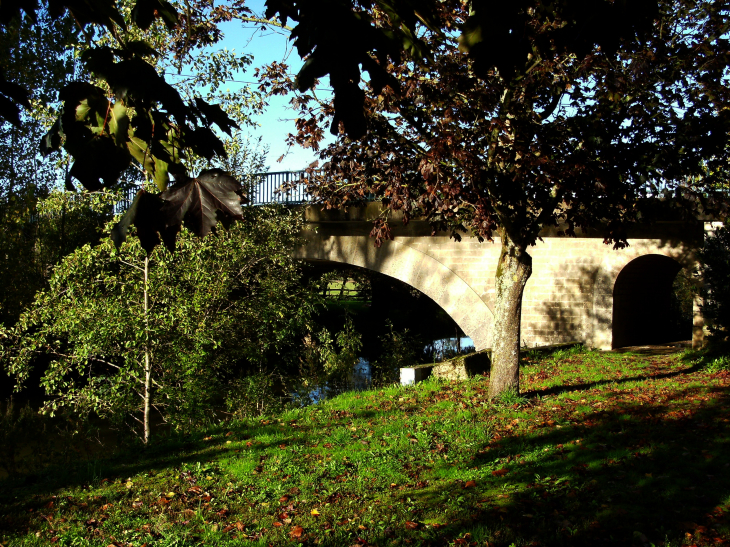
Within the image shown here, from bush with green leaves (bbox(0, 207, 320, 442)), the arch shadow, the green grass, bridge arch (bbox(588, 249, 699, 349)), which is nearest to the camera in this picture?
the green grass

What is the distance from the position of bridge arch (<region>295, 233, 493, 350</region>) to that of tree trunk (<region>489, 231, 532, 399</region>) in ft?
21.4

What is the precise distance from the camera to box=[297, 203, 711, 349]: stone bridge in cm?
1240

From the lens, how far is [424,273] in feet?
46.4

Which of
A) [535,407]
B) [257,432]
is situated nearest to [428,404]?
[535,407]

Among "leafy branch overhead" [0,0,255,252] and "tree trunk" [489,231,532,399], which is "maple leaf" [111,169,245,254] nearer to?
"leafy branch overhead" [0,0,255,252]

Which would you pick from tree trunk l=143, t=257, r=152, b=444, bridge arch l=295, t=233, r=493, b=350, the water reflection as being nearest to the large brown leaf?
tree trunk l=143, t=257, r=152, b=444

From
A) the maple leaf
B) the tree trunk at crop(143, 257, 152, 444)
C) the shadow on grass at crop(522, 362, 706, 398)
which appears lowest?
the shadow on grass at crop(522, 362, 706, 398)

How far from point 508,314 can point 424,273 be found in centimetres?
734

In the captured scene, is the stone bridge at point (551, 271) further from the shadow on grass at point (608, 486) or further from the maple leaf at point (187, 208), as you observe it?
the maple leaf at point (187, 208)

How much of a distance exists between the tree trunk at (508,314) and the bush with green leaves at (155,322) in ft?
9.91

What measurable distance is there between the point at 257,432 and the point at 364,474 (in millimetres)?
1665

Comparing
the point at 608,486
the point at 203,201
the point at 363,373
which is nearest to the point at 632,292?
the point at 363,373

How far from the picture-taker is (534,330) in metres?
13.4

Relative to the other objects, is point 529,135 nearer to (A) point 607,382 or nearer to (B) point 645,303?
(A) point 607,382
